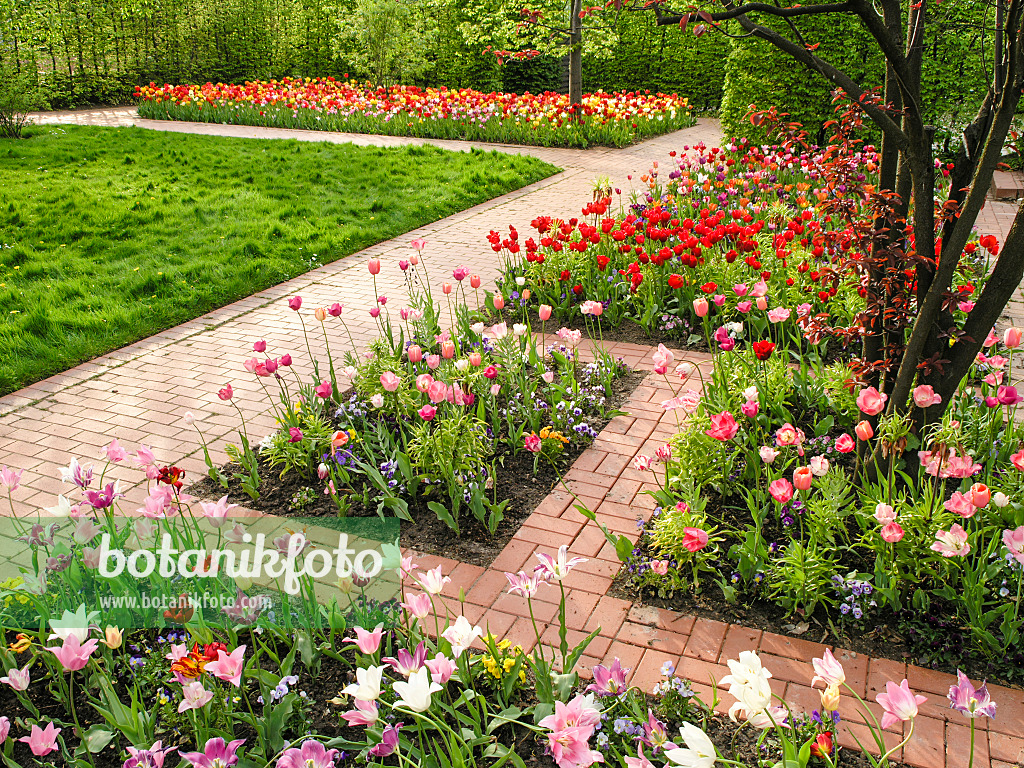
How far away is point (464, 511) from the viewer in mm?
3473

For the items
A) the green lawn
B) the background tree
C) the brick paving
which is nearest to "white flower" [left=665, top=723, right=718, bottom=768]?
the brick paving

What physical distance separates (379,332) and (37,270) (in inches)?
130

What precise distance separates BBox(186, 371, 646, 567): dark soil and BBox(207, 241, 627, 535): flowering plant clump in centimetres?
3

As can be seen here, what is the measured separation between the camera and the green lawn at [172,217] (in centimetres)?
580

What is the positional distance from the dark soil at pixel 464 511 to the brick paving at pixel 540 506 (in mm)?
69

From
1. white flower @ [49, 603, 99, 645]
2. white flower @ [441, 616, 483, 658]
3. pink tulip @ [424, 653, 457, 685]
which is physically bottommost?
white flower @ [49, 603, 99, 645]

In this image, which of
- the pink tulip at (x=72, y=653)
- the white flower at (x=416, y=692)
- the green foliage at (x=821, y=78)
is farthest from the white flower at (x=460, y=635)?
the green foliage at (x=821, y=78)

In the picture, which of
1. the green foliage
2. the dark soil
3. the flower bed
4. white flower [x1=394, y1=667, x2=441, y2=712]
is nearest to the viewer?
white flower [x1=394, y1=667, x2=441, y2=712]

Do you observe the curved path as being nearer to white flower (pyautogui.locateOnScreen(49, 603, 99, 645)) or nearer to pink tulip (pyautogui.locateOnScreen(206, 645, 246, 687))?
white flower (pyautogui.locateOnScreen(49, 603, 99, 645))

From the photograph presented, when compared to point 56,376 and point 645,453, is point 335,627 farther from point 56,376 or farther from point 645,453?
point 56,376

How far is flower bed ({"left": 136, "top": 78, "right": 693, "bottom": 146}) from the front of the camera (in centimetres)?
1333

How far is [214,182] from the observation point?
9930mm

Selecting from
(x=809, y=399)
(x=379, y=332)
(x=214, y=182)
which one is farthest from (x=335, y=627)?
(x=214, y=182)

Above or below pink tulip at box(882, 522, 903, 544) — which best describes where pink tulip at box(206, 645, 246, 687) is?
below
